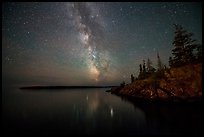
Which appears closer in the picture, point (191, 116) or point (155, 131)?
point (155, 131)

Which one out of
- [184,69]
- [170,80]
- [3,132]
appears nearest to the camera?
[3,132]

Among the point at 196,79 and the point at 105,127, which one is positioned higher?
the point at 196,79

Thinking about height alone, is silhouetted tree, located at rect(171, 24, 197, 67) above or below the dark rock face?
above

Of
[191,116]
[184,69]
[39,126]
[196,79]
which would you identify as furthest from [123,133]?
[184,69]

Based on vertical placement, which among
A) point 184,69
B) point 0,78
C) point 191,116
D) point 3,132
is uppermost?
point 184,69

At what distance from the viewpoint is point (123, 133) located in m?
13.4

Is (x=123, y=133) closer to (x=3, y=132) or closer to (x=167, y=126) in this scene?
(x=167, y=126)

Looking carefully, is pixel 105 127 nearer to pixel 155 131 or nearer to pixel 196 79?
pixel 155 131

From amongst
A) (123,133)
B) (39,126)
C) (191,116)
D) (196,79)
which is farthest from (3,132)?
(196,79)

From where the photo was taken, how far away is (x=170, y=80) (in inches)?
1287

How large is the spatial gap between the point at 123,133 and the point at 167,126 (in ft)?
13.7

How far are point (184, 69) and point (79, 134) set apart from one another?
2427cm

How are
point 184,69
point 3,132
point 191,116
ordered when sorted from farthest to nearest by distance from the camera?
point 184,69
point 191,116
point 3,132

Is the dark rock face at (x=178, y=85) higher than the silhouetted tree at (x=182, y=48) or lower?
Answer: lower
